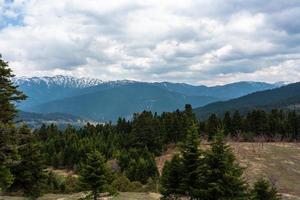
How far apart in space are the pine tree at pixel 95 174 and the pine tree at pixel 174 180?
5.92m

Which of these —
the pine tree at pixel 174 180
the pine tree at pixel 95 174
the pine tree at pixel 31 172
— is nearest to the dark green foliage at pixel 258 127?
the pine tree at pixel 31 172

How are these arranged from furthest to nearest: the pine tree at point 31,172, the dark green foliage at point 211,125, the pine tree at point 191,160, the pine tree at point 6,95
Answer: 1. the dark green foliage at point 211,125
2. the pine tree at point 31,172
3. the pine tree at point 191,160
4. the pine tree at point 6,95

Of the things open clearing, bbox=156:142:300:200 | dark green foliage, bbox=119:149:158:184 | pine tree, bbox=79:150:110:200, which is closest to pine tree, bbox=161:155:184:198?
pine tree, bbox=79:150:110:200

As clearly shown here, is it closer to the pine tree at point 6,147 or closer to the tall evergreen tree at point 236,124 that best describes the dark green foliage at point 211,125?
the tall evergreen tree at point 236,124

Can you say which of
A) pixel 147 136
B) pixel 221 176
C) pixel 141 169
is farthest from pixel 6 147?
pixel 147 136

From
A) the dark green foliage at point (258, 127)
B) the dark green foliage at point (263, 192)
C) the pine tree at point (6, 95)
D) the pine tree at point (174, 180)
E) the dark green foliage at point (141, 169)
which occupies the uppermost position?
the pine tree at point (6, 95)

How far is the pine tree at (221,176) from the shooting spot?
3359 centimetres

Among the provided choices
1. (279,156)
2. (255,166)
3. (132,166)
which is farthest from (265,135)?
(132,166)

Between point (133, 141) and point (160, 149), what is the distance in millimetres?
8000

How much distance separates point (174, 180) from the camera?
3906cm

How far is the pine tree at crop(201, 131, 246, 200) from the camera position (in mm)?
33594

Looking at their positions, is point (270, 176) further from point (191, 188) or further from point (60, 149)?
point (60, 149)

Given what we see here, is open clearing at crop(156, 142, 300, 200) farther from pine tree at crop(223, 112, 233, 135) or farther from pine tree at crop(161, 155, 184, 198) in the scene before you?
pine tree at crop(161, 155, 184, 198)

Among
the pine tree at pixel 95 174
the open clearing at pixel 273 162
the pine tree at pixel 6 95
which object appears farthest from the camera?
the open clearing at pixel 273 162
